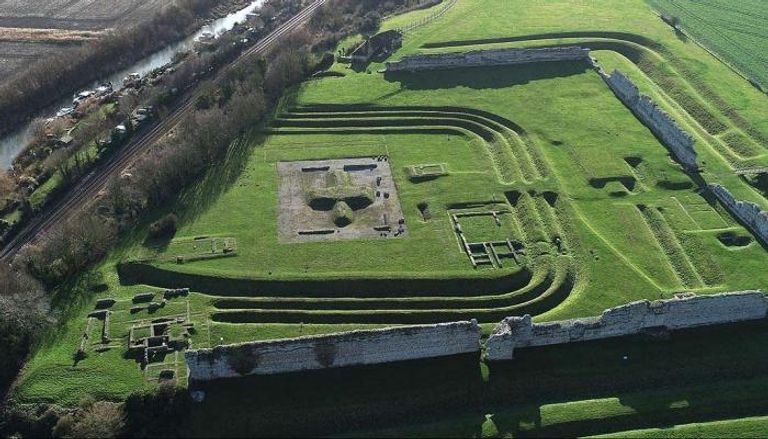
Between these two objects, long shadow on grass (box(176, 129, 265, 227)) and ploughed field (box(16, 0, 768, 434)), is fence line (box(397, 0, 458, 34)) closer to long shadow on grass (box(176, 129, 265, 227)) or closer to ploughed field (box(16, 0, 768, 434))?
ploughed field (box(16, 0, 768, 434))

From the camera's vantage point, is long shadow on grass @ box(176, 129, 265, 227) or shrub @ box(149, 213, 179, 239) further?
long shadow on grass @ box(176, 129, 265, 227)

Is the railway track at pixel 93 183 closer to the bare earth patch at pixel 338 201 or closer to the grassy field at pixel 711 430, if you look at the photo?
the bare earth patch at pixel 338 201

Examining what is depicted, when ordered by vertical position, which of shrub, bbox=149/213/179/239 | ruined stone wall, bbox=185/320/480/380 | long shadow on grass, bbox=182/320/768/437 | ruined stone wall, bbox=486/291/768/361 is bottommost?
long shadow on grass, bbox=182/320/768/437

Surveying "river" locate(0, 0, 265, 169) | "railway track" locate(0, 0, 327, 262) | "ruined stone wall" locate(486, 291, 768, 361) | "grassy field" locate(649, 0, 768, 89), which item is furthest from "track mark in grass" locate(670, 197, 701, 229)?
"river" locate(0, 0, 265, 169)

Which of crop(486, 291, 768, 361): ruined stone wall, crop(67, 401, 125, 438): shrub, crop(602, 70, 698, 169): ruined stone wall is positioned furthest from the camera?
crop(602, 70, 698, 169): ruined stone wall

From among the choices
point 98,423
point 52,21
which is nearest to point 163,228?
point 98,423

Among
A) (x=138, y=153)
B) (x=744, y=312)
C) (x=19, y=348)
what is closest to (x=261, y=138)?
(x=138, y=153)

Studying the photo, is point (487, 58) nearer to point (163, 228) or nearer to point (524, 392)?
point (163, 228)
